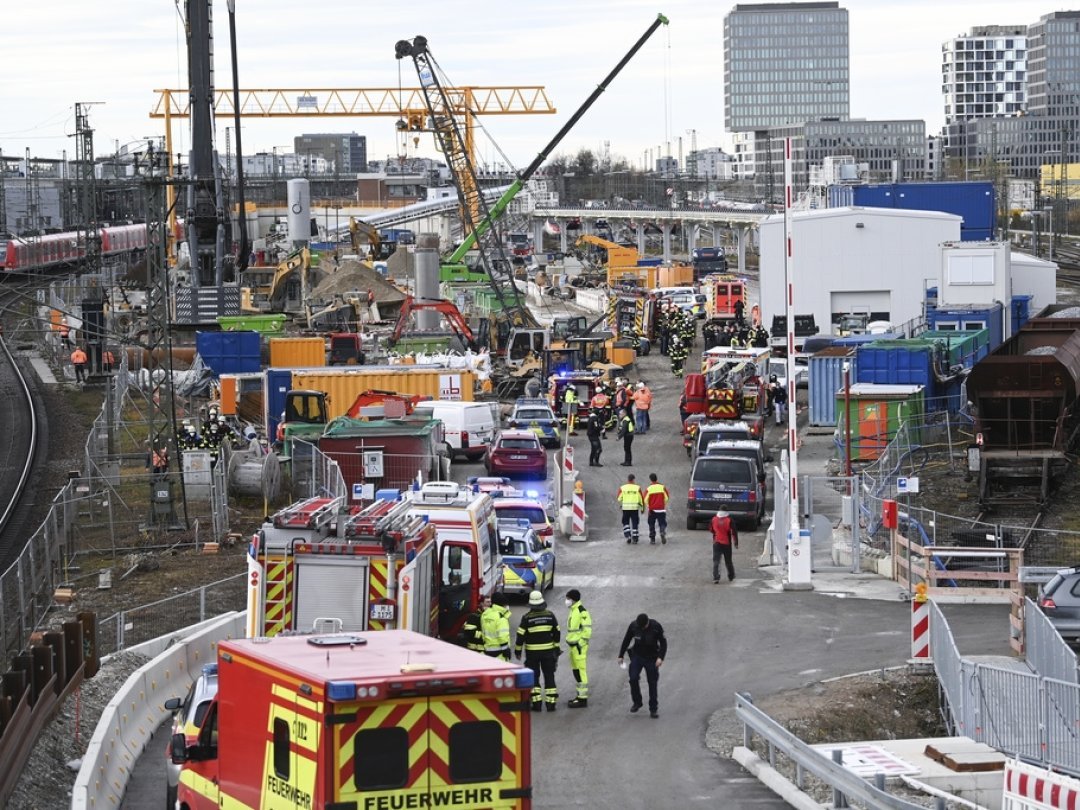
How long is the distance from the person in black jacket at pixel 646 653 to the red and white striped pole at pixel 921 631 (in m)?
3.62

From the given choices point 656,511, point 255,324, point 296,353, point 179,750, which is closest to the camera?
point 179,750

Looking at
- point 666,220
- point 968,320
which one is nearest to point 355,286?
point 968,320

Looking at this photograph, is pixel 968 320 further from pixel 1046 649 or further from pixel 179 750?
pixel 179 750

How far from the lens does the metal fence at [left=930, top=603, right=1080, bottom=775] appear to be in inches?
591

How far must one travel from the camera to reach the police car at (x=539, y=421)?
4184cm

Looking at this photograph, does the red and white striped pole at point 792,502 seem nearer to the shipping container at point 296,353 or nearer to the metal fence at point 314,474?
the metal fence at point 314,474

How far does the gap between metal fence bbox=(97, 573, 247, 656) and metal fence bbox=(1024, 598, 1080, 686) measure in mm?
10239

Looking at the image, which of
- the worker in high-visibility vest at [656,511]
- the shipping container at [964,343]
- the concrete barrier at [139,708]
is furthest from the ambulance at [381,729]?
the shipping container at [964,343]

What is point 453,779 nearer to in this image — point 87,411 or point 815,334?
point 87,411

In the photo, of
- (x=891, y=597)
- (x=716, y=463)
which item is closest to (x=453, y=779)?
(x=891, y=597)

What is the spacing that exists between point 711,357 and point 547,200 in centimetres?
14823

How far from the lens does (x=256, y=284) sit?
9212 centimetres

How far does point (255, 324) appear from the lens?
208ft

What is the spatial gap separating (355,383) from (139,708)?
24.6 m
